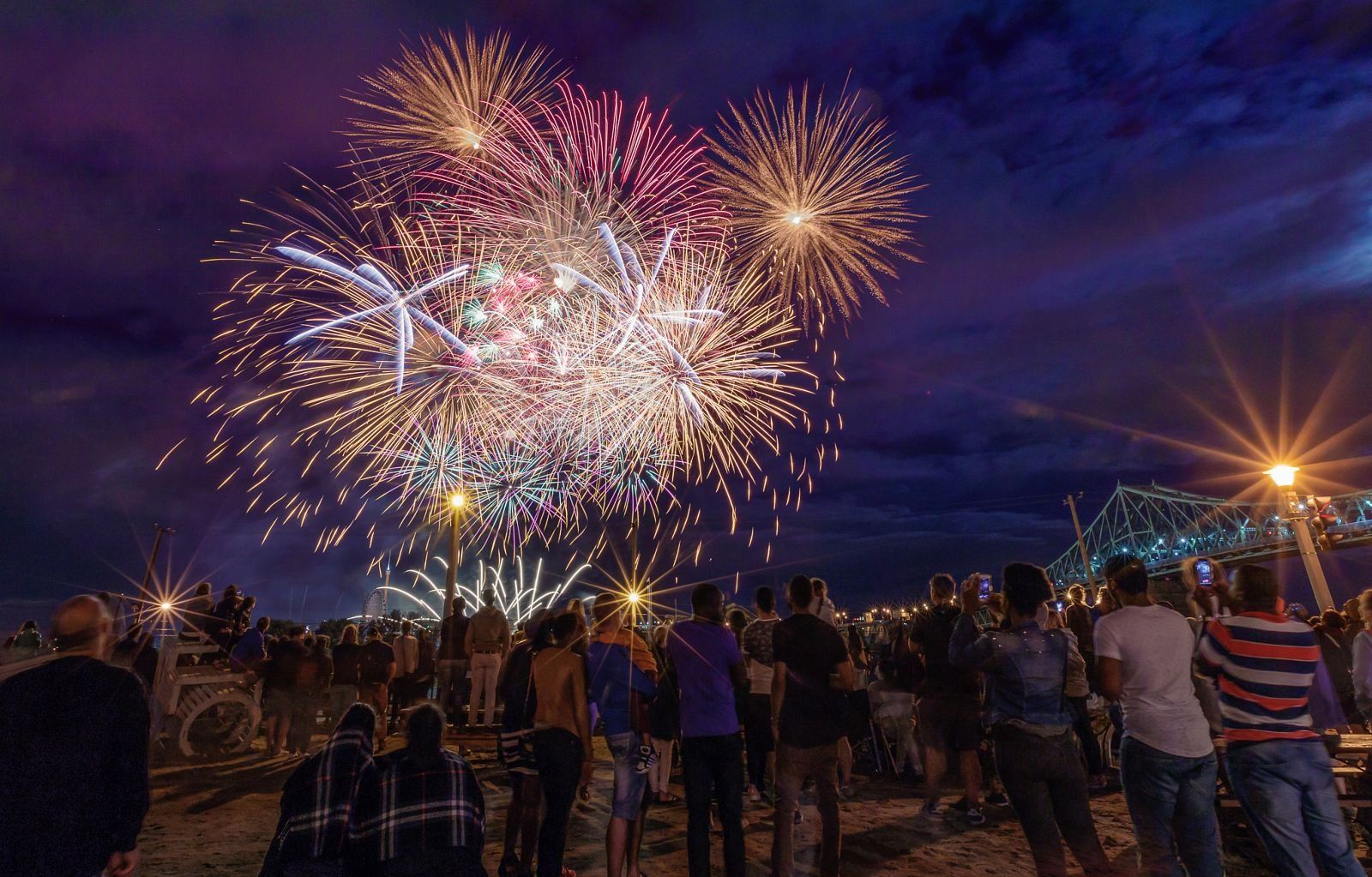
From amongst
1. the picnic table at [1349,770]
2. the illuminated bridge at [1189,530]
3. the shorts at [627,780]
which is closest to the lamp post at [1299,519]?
the picnic table at [1349,770]

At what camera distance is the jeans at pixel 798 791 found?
421 cm

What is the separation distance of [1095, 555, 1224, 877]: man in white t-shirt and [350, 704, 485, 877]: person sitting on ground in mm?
3441

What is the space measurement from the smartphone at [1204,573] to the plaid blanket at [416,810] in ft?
20.8

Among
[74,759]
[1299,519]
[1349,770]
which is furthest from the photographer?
[1299,519]

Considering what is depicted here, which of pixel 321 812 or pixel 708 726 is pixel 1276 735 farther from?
pixel 321 812

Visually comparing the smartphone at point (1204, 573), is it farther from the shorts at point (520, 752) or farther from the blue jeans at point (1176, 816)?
the shorts at point (520, 752)

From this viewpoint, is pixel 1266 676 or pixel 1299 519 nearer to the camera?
pixel 1266 676

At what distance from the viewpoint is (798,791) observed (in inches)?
166

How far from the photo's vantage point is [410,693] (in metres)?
12.1

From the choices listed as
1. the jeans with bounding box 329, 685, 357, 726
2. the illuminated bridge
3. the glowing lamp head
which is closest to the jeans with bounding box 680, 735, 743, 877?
the jeans with bounding box 329, 685, 357, 726

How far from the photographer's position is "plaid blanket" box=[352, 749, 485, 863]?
3051 millimetres

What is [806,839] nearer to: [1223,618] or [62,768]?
[1223,618]

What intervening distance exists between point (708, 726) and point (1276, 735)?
10.2 ft

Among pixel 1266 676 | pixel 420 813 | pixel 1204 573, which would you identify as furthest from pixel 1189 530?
pixel 420 813
